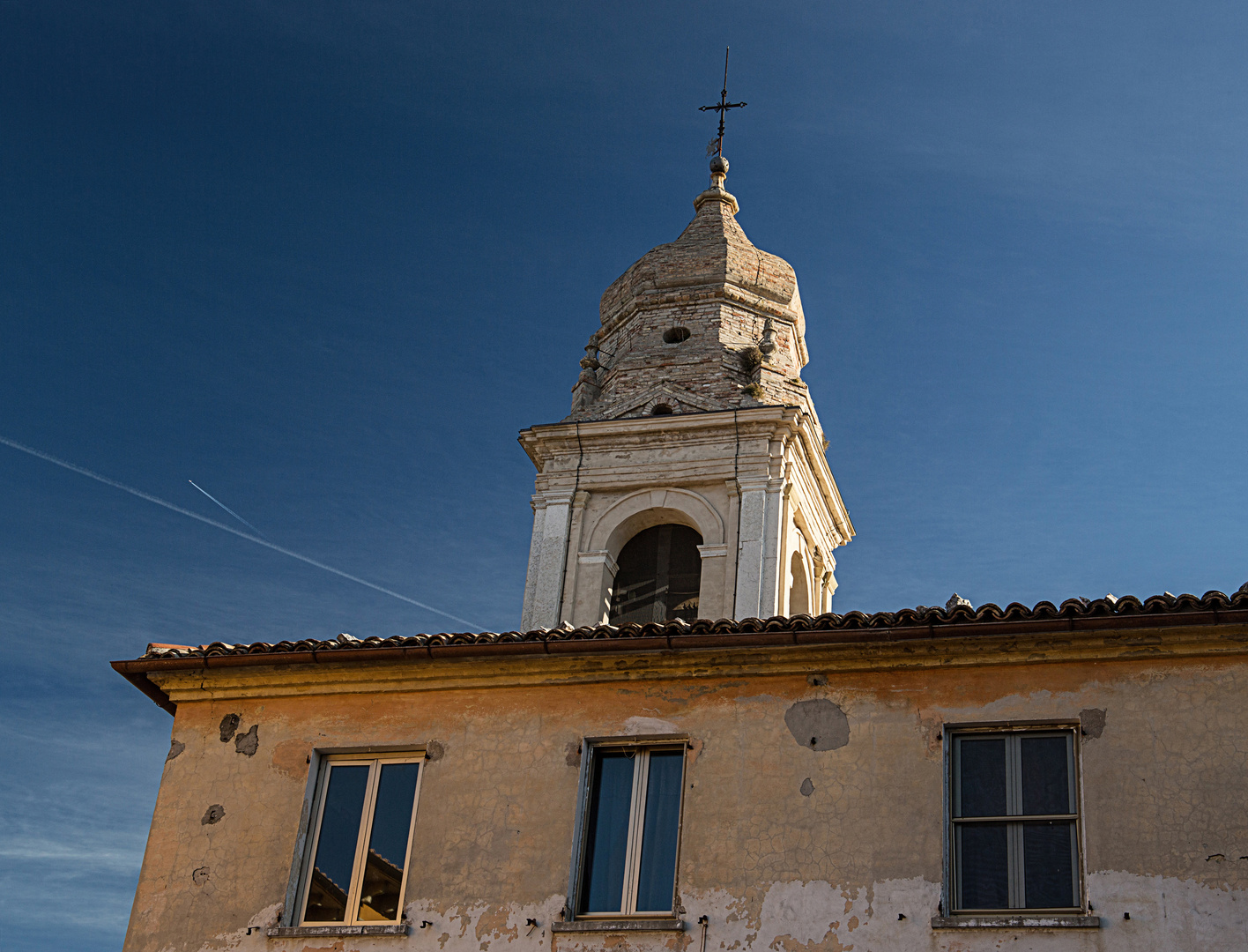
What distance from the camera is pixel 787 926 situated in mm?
12031

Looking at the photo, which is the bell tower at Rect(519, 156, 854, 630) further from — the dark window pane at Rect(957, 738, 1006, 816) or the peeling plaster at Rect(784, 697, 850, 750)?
the dark window pane at Rect(957, 738, 1006, 816)

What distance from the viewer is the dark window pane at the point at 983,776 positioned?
1219 centimetres

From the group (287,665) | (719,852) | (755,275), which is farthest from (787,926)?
(755,275)

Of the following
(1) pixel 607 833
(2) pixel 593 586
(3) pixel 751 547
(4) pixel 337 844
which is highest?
(3) pixel 751 547

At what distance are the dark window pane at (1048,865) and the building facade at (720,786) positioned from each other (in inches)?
0.6

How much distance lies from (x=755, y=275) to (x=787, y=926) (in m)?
17.6

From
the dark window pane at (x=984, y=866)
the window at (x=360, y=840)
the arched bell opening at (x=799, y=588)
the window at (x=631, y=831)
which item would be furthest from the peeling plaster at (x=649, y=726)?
the arched bell opening at (x=799, y=588)

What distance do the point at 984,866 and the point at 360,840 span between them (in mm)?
4909

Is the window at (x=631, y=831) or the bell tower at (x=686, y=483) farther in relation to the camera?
the bell tower at (x=686, y=483)

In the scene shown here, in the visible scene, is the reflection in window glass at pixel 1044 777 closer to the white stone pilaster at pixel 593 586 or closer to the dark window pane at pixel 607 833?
the dark window pane at pixel 607 833

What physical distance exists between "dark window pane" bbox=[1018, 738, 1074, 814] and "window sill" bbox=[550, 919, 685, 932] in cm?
273

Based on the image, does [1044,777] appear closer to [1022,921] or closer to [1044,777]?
[1044,777]

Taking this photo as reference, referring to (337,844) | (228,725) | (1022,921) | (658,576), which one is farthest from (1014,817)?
(658,576)

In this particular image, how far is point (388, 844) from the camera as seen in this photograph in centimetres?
1318
